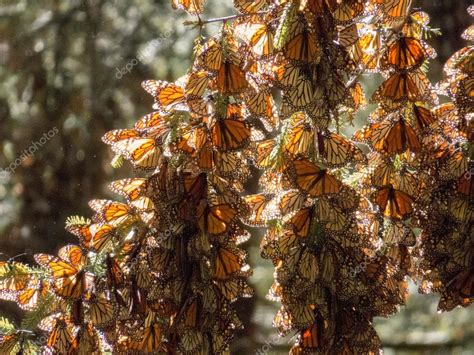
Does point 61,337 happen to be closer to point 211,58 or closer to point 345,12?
point 211,58

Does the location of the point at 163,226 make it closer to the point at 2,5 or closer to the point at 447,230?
the point at 447,230

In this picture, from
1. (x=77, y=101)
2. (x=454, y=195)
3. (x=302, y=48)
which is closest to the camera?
(x=302, y=48)

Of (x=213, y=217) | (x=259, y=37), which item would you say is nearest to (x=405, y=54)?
(x=259, y=37)

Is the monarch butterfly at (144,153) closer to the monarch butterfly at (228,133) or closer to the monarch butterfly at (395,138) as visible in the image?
the monarch butterfly at (228,133)

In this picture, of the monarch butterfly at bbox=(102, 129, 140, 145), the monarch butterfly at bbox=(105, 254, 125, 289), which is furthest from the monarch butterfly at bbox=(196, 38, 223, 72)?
the monarch butterfly at bbox=(105, 254, 125, 289)

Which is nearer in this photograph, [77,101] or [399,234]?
[399,234]

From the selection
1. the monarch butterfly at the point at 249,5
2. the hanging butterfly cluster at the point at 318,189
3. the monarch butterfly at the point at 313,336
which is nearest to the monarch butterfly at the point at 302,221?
the hanging butterfly cluster at the point at 318,189
